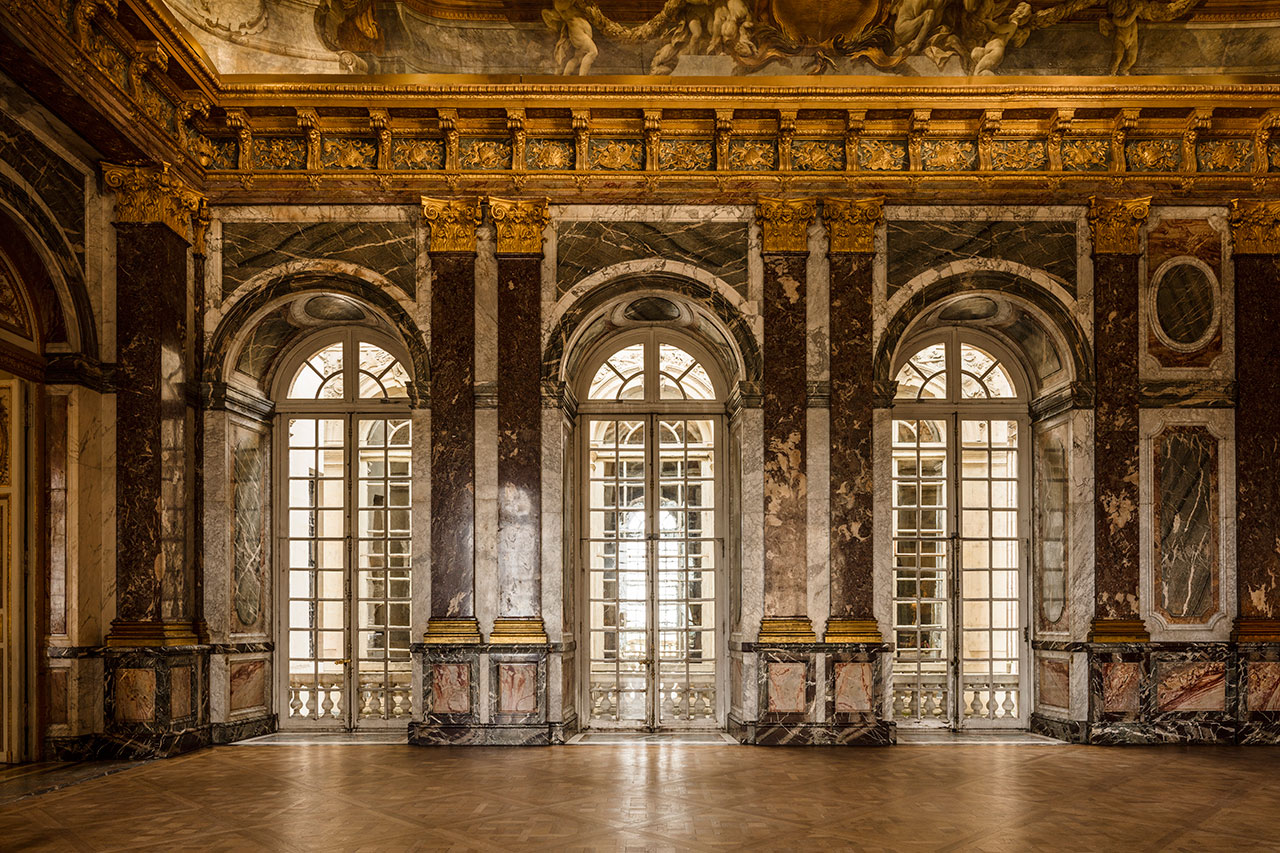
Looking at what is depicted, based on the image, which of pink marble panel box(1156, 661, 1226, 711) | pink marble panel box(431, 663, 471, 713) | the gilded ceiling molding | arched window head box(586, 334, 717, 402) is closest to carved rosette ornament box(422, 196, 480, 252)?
arched window head box(586, 334, 717, 402)

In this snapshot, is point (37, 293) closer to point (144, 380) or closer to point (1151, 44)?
point (144, 380)

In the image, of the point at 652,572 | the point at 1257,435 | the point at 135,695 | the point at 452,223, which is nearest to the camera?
the point at 135,695

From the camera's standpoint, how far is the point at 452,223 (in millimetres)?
9586

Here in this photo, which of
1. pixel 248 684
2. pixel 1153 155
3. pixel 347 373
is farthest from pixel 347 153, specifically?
pixel 1153 155

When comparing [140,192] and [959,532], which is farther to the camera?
Answer: [959,532]

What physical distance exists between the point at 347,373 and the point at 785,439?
170 inches

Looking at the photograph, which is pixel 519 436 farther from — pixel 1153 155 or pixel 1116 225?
pixel 1153 155

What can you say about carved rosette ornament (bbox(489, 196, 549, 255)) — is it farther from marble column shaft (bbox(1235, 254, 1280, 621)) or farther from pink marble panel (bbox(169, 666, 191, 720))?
marble column shaft (bbox(1235, 254, 1280, 621))

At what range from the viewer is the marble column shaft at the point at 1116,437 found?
9359 millimetres

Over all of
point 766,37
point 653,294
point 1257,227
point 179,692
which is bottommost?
point 179,692

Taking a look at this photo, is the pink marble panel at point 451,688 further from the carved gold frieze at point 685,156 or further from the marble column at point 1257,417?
the marble column at point 1257,417

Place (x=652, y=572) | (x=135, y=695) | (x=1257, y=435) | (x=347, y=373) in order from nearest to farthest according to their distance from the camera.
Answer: (x=135, y=695) → (x=1257, y=435) → (x=652, y=572) → (x=347, y=373)

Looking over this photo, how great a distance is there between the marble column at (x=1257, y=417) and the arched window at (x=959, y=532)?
186 cm

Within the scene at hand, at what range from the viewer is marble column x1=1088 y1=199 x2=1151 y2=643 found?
9.34 m
